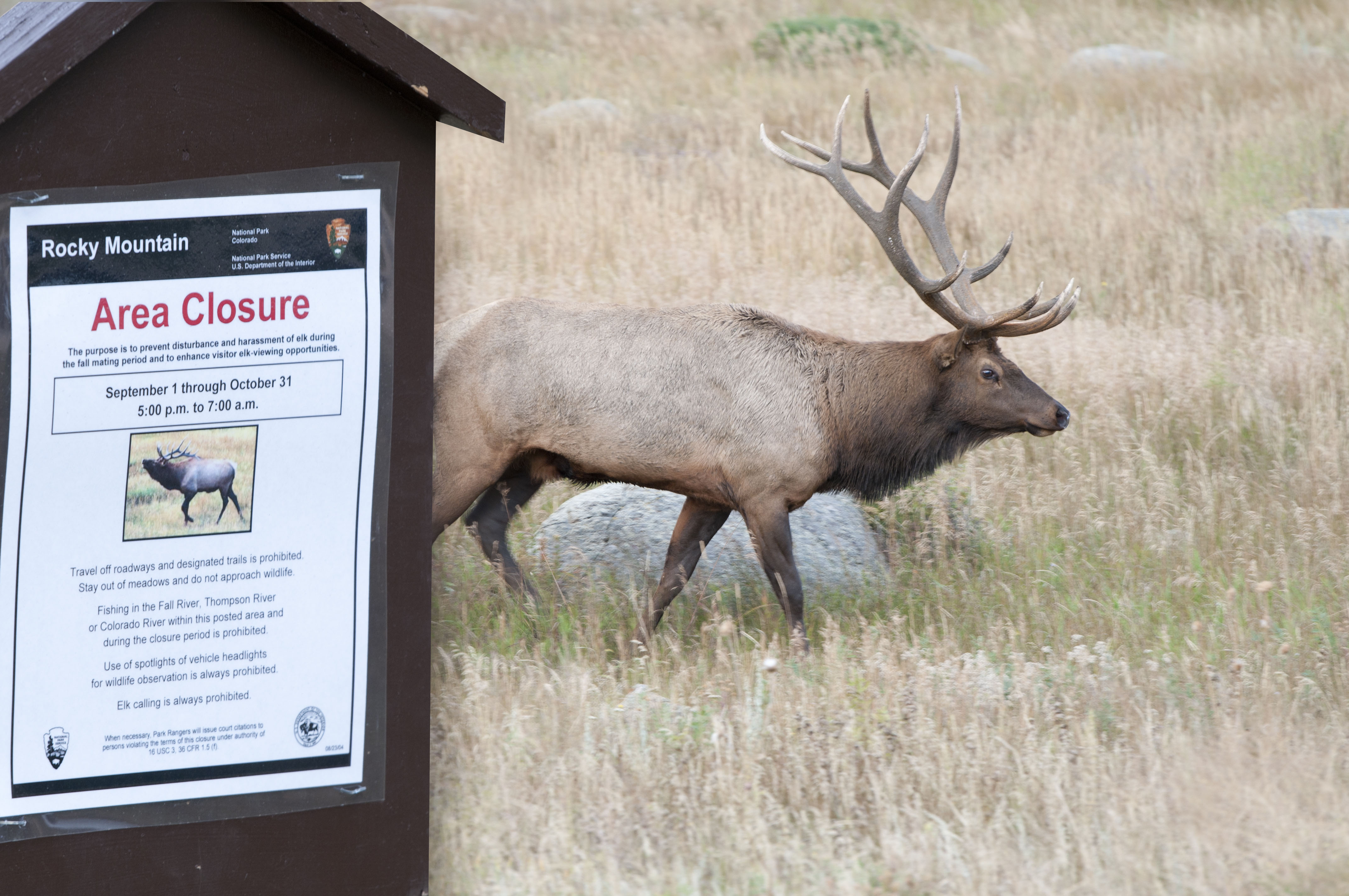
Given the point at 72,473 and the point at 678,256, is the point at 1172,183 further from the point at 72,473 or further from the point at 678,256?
the point at 72,473

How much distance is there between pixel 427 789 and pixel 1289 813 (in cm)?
275

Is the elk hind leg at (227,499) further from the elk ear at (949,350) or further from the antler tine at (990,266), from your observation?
the elk ear at (949,350)

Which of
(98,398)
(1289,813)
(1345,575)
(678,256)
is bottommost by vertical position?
(1289,813)

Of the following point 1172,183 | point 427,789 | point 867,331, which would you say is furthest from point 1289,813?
point 1172,183

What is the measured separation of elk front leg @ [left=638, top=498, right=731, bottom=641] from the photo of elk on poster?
309 cm

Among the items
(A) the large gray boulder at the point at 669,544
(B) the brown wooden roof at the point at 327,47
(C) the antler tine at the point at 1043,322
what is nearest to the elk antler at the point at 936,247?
(C) the antler tine at the point at 1043,322

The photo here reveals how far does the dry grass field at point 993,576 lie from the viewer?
461 centimetres

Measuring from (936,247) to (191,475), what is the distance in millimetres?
4587

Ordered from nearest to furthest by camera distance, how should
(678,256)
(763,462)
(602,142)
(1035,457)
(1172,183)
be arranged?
1. (763,462)
2. (1035,457)
3. (678,256)
4. (1172,183)
5. (602,142)

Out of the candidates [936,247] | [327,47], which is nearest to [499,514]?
[936,247]

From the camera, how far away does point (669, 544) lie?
7.75m

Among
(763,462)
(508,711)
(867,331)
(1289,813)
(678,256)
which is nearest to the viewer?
(1289,813)

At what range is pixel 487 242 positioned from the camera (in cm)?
1252

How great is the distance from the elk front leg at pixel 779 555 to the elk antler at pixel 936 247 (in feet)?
4.25
